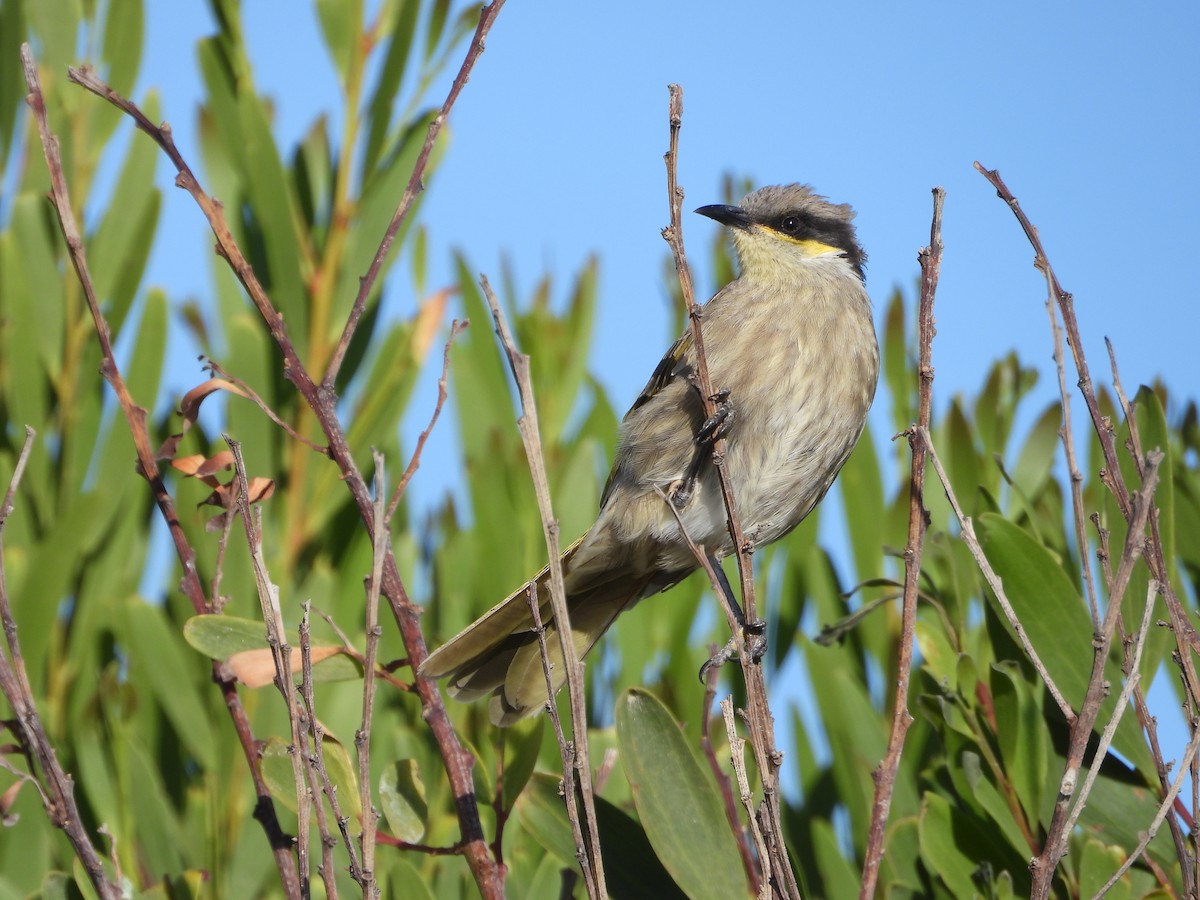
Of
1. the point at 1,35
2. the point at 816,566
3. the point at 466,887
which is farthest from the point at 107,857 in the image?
the point at 1,35

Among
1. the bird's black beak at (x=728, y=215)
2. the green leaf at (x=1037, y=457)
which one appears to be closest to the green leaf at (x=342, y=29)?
the bird's black beak at (x=728, y=215)

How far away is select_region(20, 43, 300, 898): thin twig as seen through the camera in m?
2.13

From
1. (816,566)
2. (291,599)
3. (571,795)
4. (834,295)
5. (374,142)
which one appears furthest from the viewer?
(834,295)

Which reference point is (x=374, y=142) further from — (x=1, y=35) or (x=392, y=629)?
(x=392, y=629)

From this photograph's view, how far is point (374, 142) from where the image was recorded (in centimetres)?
347

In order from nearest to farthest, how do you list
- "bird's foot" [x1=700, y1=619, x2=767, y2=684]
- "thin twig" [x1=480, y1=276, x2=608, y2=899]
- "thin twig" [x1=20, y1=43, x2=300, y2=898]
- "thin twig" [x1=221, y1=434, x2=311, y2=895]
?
"thin twig" [x1=480, y1=276, x2=608, y2=899] < "thin twig" [x1=221, y1=434, x2=311, y2=895] < "bird's foot" [x1=700, y1=619, x2=767, y2=684] < "thin twig" [x1=20, y1=43, x2=300, y2=898]

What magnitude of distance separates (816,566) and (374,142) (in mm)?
1605

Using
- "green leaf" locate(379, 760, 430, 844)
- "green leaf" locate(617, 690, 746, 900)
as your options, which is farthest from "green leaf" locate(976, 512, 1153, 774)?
"green leaf" locate(379, 760, 430, 844)

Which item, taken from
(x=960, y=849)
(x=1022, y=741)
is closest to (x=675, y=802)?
(x=960, y=849)

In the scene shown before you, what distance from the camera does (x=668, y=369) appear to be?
3.79 metres

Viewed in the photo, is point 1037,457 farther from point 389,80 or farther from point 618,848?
point 389,80

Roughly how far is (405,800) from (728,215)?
2.29m

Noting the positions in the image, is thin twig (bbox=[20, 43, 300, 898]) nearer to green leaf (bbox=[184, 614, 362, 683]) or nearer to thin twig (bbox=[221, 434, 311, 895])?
green leaf (bbox=[184, 614, 362, 683])

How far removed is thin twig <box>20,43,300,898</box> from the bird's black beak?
6.99 feet
